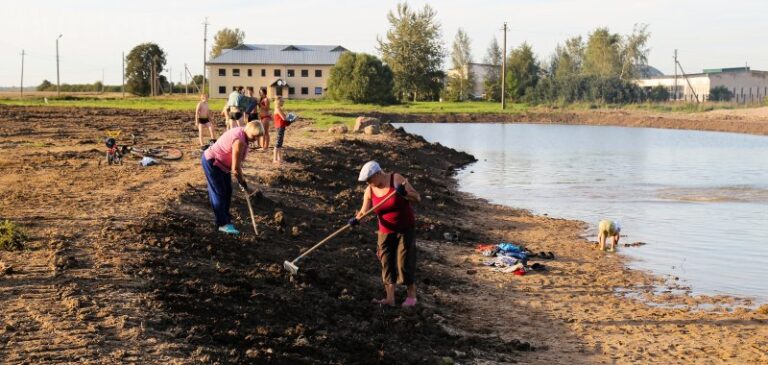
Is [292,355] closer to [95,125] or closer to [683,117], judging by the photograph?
[95,125]

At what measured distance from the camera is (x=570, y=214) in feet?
68.7

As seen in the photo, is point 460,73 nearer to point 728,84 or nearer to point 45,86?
point 728,84

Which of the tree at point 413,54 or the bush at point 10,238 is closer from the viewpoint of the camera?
the bush at point 10,238

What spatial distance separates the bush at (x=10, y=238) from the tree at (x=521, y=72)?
288 ft

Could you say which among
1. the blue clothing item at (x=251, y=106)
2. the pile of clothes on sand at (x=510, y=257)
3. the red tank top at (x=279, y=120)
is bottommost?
the pile of clothes on sand at (x=510, y=257)

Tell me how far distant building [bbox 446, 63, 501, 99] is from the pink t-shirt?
98.5 metres

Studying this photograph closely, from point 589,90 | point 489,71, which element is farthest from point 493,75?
point 589,90

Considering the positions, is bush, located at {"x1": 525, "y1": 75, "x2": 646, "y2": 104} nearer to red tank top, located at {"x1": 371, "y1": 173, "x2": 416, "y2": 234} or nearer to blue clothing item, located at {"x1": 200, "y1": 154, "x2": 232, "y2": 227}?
blue clothing item, located at {"x1": 200, "y1": 154, "x2": 232, "y2": 227}

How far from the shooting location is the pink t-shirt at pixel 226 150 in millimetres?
10719

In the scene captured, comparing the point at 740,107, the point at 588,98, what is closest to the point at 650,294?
the point at 740,107

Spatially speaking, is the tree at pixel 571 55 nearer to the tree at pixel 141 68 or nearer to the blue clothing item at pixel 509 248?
the tree at pixel 141 68

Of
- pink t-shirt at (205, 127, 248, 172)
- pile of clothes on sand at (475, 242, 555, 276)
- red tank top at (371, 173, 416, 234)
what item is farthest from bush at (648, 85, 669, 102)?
red tank top at (371, 173, 416, 234)

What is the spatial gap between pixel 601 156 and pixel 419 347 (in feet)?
110

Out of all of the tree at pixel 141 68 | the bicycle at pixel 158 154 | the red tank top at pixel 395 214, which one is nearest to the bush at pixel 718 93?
the tree at pixel 141 68
